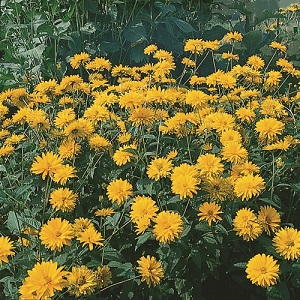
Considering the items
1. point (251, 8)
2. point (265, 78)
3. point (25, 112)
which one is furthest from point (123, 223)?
point (251, 8)

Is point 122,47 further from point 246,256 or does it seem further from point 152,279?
point 152,279

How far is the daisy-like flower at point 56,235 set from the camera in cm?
156

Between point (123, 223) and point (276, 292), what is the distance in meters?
0.56

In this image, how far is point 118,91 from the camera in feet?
8.02

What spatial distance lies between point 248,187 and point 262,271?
28 cm

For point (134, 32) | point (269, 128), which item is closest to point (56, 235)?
point (269, 128)

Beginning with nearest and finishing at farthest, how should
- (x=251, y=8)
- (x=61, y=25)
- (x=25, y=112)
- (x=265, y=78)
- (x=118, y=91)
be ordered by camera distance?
(x=25, y=112) → (x=118, y=91) → (x=265, y=78) → (x=61, y=25) → (x=251, y=8)

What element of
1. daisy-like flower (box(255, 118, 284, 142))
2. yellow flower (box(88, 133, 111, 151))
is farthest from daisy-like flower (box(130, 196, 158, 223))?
daisy-like flower (box(255, 118, 284, 142))

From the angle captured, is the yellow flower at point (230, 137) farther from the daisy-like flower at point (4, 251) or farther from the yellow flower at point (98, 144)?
the daisy-like flower at point (4, 251)

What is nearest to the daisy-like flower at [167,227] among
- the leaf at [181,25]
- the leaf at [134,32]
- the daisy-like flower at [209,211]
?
the daisy-like flower at [209,211]

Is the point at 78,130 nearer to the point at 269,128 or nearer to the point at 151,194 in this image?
the point at 151,194

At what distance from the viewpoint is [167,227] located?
1.64m

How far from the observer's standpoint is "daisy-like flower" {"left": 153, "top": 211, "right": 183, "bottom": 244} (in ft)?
5.32

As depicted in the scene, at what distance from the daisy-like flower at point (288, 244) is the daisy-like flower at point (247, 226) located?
0.06 meters
